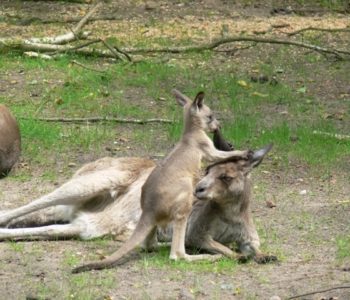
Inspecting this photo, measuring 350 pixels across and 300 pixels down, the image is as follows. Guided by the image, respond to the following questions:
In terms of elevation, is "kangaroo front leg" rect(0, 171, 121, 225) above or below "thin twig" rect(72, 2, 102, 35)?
above

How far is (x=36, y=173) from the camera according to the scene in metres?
8.64

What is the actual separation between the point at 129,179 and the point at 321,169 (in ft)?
7.20

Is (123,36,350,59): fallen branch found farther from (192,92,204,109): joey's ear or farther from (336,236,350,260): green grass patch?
(336,236,350,260): green grass patch

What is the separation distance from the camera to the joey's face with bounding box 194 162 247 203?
6328 mm

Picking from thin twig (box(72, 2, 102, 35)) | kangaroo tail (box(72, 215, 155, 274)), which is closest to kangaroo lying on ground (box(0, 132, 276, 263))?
kangaroo tail (box(72, 215, 155, 274))

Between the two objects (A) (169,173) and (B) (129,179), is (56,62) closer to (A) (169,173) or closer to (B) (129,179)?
(B) (129,179)

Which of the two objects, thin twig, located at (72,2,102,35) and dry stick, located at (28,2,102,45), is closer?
dry stick, located at (28,2,102,45)

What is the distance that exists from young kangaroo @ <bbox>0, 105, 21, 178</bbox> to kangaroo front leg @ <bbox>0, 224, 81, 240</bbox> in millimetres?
1788

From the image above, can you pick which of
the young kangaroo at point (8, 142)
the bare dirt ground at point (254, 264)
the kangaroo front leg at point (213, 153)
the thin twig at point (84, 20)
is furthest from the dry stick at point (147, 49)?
the kangaroo front leg at point (213, 153)

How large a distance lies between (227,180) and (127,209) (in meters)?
0.84

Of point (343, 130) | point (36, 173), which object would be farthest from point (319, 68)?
point (36, 173)

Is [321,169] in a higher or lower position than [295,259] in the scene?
lower

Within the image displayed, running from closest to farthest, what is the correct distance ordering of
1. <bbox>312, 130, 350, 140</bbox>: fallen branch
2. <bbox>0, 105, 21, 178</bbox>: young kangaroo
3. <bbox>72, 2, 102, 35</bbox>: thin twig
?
1. <bbox>0, 105, 21, 178</bbox>: young kangaroo
2. <bbox>312, 130, 350, 140</bbox>: fallen branch
3. <bbox>72, 2, 102, 35</bbox>: thin twig

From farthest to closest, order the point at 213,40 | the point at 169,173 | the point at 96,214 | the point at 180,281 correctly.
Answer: the point at 213,40, the point at 96,214, the point at 169,173, the point at 180,281
